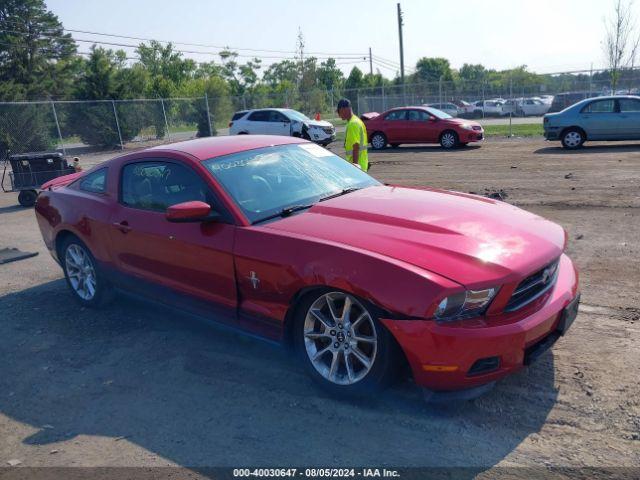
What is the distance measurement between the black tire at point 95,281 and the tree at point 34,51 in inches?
1615

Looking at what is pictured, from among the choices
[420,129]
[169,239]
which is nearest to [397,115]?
[420,129]

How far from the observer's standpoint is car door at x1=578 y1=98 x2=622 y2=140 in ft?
51.5

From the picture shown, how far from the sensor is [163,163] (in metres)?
4.67

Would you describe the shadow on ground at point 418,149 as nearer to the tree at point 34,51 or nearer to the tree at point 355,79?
the tree at point 34,51

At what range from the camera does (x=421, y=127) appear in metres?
19.3

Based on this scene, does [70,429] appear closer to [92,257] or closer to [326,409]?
[326,409]

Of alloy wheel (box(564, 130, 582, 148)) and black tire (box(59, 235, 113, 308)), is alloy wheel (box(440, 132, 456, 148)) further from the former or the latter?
black tire (box(59, 235, 113, 308))

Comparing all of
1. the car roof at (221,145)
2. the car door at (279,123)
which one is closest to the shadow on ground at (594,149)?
the car door at (279,123)

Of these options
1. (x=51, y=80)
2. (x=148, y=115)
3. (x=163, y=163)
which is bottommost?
(x=163, y=163)

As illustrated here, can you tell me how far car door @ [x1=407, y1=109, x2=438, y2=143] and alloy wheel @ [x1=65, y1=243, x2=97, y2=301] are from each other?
605 inches

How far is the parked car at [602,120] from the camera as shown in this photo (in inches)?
614

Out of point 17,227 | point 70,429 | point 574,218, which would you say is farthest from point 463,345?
point 17,227

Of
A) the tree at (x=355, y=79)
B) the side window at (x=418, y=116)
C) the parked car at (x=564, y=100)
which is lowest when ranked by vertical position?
the side window at (x=418, y=116)

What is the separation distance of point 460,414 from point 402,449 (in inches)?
19.8
